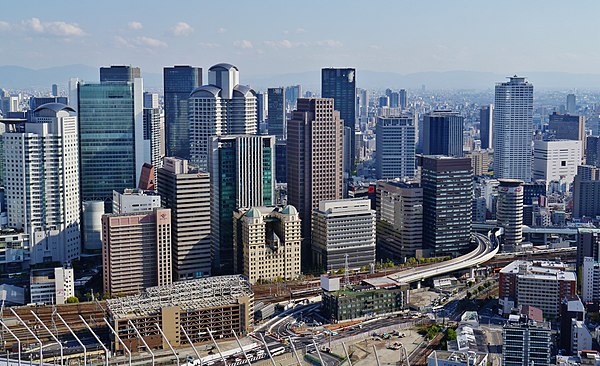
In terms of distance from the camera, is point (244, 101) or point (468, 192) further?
point (244, 101)

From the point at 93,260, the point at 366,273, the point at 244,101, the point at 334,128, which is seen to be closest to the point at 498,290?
the point at 366,273

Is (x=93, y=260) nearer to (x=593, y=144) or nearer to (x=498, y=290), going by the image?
(x=498, y=290)

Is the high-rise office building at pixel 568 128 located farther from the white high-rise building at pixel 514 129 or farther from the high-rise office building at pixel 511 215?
the high-rise office building at pixel 511 215

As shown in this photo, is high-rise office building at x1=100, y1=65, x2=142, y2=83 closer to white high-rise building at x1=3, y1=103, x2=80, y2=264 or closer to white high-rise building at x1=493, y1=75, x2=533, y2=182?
white high-rise building at x1=3, y1=103, x2=80, y2=264

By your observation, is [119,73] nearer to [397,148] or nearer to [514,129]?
[397,148]

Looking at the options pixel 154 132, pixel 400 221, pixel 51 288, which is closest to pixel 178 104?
pixel 154 132

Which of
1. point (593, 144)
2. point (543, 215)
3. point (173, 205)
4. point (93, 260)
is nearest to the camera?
point (173, 205)
